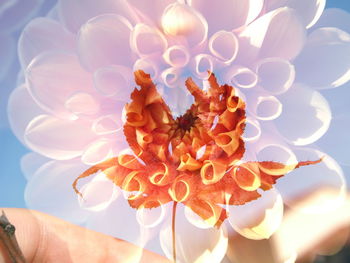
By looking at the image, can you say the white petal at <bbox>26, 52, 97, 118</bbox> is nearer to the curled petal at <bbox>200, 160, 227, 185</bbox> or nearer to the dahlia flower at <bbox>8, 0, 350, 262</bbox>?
the dahlia flower at <bbox>8, 0, 350, 262</bbox>

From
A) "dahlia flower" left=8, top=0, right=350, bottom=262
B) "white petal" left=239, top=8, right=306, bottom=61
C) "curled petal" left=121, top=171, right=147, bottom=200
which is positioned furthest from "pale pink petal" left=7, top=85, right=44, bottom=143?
"white petal" left=239, top=8, right=306, bottom=61

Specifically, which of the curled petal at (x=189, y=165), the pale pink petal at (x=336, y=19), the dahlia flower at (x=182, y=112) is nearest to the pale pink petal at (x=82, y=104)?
the dahlia flower at (x=182, y=112)

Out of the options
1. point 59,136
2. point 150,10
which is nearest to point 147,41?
point 150,10

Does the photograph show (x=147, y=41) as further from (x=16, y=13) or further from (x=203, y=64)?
(x=16, y=13)

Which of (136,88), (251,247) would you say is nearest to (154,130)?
(136,88)

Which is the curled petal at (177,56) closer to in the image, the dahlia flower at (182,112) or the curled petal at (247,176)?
the dahlia flower at (182,112)

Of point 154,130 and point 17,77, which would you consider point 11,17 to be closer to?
point 17,77

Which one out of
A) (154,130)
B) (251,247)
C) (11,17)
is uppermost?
(11,17)

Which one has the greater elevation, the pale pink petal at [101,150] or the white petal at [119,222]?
the pale pink petal at [101,150]
